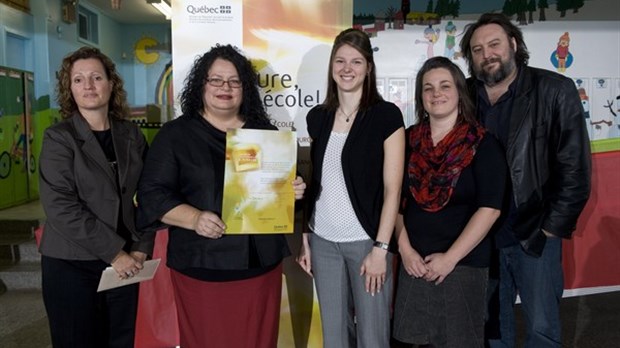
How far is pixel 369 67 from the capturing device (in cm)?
191

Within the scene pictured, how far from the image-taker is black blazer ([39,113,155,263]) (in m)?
1.79

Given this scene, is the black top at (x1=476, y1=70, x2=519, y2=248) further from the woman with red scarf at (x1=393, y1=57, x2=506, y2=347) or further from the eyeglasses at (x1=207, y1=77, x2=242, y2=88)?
the eyeglasses at (x1=207, y1=77, x2=242, y2=88)

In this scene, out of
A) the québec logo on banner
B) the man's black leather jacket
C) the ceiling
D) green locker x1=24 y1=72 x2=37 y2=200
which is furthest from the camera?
the ceiling

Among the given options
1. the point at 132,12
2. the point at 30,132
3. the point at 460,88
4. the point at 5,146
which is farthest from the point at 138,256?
the point at 132,12

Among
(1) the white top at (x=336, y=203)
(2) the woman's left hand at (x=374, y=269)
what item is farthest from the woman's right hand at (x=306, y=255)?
(2) the woman's left hand at (x=374, y=269)

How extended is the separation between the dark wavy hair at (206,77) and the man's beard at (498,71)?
3.57ft

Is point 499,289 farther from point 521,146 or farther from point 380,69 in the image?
point 380,69

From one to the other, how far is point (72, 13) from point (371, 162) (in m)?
9.01

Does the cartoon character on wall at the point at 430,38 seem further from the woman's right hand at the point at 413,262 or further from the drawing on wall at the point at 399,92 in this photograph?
the woman's right hand at the point at 413,262

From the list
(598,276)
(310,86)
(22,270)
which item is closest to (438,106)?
(310,86)

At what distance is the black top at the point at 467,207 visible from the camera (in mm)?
1816

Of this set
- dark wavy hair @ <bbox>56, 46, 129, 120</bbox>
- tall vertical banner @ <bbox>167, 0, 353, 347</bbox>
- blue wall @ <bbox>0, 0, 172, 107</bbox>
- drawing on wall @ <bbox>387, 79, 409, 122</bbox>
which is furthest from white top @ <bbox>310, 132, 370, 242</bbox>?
blue wall @ <bbox>0, 0, 172, 107</bbox>

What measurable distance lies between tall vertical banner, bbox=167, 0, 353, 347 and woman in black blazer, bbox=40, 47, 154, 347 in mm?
688

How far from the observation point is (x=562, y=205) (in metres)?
2.14
